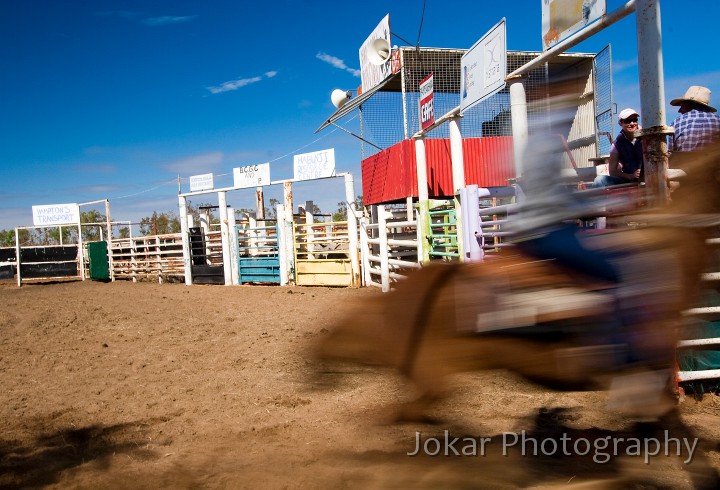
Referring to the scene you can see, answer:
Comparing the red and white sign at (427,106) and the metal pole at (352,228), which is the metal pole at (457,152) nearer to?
the red and white sign at (427,106)

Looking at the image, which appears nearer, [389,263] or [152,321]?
[152,321]

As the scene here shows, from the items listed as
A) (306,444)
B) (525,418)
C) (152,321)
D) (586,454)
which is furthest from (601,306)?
(152,321)

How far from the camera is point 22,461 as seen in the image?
3750 mm

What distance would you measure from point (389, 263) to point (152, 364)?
5475 mm

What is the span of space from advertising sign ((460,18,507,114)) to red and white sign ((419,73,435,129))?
1254mm

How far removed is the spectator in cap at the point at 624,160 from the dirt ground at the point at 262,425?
182cm

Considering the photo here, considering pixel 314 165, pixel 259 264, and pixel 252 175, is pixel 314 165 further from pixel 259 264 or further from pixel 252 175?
pixel 259 264

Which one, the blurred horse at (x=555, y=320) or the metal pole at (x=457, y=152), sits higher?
the metal pole at (x=457, y=152)

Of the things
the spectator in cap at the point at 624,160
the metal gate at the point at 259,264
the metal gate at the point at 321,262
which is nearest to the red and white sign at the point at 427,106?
the spectator in cap at the point at 624,160

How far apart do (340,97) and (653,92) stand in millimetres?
10155

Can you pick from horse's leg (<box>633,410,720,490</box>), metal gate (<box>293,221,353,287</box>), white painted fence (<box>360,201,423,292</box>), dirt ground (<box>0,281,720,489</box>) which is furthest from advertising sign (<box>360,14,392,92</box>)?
horse's leg (<box>633,410,720,490</box>)

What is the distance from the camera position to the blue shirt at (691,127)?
4117 mm

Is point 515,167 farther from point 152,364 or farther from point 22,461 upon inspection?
point 152,364

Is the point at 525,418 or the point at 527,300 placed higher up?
the point at 527,300
